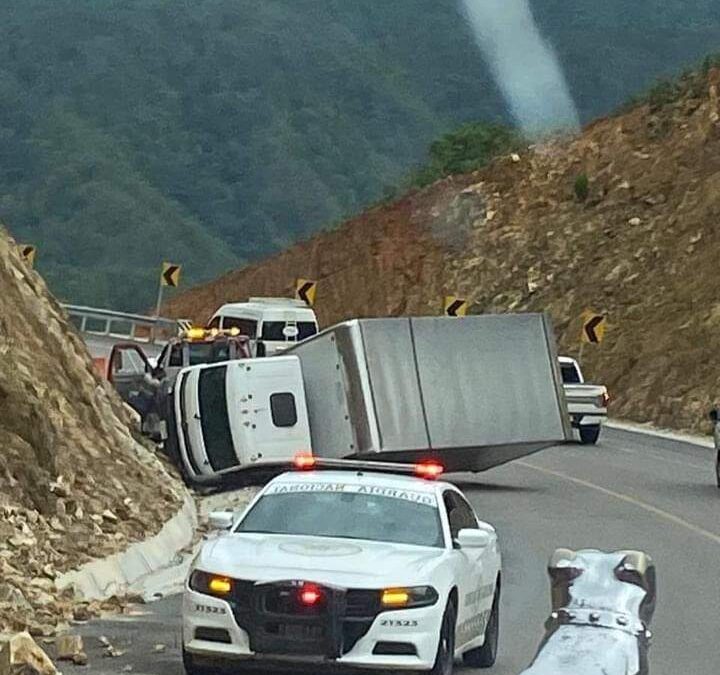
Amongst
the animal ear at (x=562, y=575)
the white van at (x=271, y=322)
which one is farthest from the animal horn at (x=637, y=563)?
the white van at (x=271, y=322)

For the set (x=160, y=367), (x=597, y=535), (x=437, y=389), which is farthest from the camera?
(x=160, y=367)

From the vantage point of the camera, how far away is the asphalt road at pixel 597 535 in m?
14.0

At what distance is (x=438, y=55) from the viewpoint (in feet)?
370

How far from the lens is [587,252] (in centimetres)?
6147

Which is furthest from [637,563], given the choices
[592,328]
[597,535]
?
[592,328]

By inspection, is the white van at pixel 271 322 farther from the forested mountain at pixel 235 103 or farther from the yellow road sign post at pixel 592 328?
the forested mountain at pixel 235 103

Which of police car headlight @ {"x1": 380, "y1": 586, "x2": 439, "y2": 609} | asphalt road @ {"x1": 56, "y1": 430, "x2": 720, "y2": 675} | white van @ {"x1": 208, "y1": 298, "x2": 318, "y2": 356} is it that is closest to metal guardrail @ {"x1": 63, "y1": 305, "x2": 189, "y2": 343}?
white van @ {"x1": 208, "y1": 298, "x2": 318, "y2": 356}

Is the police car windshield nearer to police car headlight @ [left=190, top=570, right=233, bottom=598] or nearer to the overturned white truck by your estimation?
police car headlight @ [left=190, top=570, right=233, bottom=598]

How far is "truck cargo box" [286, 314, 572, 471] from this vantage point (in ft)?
88.8

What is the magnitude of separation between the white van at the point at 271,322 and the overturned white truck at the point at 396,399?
1429cm

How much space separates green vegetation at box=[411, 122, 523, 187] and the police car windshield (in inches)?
2437

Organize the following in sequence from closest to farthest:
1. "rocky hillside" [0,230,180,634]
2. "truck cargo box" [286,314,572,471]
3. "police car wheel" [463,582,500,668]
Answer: "police car wheel" [463,582,500,668], "rocky hillside" [0,230,180,634], "truck cargo box" [286,314,572,471]

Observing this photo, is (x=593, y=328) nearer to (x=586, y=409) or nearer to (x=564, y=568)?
(x=586, y=409)

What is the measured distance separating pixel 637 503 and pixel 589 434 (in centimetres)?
1405
